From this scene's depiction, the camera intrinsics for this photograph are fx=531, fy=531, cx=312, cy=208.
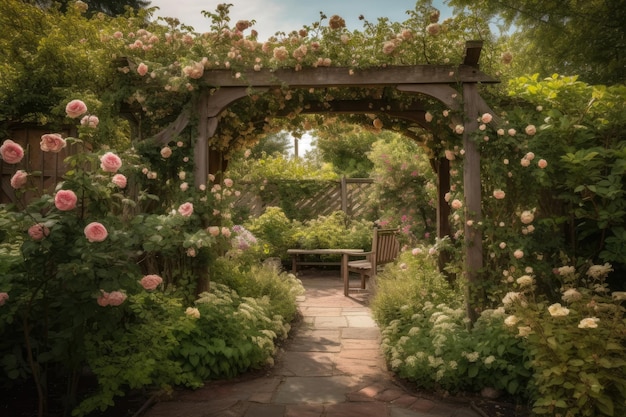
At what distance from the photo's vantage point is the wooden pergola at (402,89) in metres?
4.16

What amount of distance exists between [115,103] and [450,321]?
10.8 ft

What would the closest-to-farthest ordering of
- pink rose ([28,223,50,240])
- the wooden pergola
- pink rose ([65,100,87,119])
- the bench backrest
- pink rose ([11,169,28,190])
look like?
pink rose ([28,223,50,240]) → pink rose ([11,169,28,190]) → pink rose ([65,100,87,119]) → the wooden pergola → the bench backrest

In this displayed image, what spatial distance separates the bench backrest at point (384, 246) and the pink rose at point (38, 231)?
15.7 feet

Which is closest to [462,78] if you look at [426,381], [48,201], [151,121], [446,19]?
[446,19]

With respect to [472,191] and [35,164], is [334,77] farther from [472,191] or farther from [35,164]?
[35,164]

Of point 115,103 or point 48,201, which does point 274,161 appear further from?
point 48,201

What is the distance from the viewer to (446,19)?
4227 mm

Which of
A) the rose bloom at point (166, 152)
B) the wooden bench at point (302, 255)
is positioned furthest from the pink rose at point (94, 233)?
the wooden bench at point (302, 255)

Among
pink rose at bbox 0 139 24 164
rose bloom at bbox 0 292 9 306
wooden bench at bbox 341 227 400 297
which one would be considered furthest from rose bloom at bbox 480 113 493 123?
rose bloom at bbox 0 292 9 306

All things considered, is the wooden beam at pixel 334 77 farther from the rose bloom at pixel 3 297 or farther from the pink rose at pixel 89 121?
the rose bloom at pixel 3 297

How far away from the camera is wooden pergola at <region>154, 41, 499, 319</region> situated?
416 centimetres

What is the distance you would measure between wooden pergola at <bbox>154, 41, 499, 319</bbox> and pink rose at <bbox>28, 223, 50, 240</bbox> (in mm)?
1828

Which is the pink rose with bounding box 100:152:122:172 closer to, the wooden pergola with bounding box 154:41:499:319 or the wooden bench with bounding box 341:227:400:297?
the wooden pergola with bounding box 154:41:499:319

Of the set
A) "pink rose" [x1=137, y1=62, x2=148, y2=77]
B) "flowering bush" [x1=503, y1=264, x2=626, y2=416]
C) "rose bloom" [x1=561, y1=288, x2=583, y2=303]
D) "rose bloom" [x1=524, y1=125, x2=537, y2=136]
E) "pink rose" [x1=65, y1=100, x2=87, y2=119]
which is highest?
"pink rose" [x1=137, y1=62, x2=148, y2=77]
